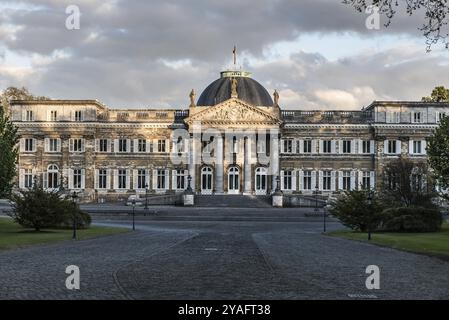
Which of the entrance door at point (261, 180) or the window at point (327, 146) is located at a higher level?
the window at point (327, 146)

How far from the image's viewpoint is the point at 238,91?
334ft

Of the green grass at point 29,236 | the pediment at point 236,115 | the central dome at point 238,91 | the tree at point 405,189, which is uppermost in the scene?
the central dome at point 238,91

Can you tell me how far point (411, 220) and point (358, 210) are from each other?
317 centimetres

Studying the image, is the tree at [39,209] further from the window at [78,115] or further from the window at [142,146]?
the window at [78,115]

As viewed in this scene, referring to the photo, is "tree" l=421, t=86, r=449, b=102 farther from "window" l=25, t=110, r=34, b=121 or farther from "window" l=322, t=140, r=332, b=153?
"window" l=25, t=110, r=34, b=121

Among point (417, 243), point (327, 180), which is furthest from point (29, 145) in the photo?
point (417, 243)

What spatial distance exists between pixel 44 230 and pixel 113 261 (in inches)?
771

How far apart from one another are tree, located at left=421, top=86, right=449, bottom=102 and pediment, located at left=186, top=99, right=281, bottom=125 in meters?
31.8

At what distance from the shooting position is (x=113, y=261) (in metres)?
22.7

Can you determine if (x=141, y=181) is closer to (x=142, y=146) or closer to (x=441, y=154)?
(x=142, y=146)

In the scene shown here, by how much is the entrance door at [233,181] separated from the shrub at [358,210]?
48.7 meters

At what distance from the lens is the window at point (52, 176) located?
94625mm

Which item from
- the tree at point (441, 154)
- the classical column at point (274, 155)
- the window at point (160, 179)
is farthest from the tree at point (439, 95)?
the tree at point (441, 154)

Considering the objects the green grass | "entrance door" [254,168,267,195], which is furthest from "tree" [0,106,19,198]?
"entrance door" [254,168,267,195]
